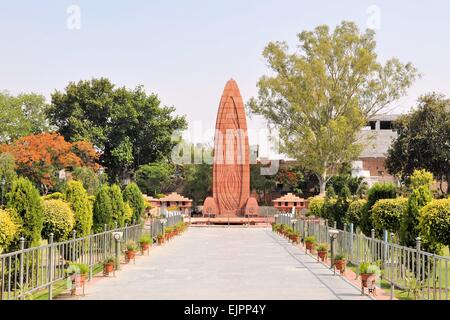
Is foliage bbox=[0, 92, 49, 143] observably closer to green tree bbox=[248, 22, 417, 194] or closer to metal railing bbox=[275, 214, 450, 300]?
green tree bbox=[248, 22, 417, 194]

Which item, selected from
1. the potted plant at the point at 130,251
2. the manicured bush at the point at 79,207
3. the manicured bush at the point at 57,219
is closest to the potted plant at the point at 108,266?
the manicured bush at the point at 57,219

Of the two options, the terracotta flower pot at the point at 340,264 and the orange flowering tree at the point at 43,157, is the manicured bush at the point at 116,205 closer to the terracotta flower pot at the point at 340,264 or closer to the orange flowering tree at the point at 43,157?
the terracotta flower pot at the point at 340,264

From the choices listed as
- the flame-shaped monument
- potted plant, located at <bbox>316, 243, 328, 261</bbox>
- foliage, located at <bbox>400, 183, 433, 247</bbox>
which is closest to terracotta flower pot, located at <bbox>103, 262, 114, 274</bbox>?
potted plant, located at <bbox>316, 243, 328, 261</bbox>

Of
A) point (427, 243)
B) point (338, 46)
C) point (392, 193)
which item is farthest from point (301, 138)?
point (427, 243)

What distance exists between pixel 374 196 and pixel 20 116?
50.6 meters

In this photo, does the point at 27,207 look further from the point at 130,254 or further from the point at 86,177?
the point at 86,177

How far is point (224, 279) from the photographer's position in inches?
579

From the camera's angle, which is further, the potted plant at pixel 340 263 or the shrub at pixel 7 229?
the potted plant at pixel 340 263

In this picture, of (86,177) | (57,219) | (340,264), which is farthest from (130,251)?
(86,177)

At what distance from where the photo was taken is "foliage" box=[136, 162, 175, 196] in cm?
5619

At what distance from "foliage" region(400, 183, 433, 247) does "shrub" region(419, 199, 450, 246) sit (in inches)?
42.5

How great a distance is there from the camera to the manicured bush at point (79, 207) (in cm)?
1825

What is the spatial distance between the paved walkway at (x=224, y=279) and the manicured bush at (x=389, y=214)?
1.86m

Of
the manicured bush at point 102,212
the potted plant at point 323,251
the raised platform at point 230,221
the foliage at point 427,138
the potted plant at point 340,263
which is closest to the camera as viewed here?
the potted plant at point 340,263
